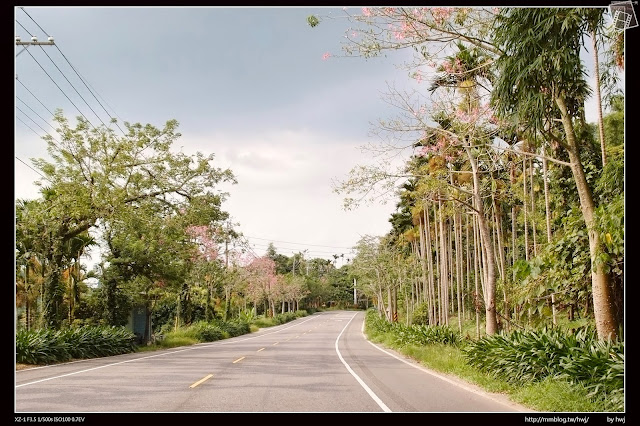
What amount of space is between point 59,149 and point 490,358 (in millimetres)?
15900

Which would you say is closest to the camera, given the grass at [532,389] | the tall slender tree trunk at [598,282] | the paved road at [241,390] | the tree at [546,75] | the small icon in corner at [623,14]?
the small icon in corner at [623,14]

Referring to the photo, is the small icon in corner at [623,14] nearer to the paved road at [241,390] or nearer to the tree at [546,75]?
the tree at [546,75]

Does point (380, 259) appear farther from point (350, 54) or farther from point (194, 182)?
point (350, 54)

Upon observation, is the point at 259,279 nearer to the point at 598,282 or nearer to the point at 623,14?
the point at 598,282

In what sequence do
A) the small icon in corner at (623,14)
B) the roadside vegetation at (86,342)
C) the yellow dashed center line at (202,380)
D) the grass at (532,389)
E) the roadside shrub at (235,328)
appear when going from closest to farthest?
the small icon in corner at (623,14) → the grass at (532,389) → the yellow dashed center line at (202,380) → the roadside vegetation at (86,342) → the roadside shrub at (235,328)

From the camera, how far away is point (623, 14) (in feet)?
21.7

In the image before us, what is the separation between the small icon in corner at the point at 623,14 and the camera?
6496 mm

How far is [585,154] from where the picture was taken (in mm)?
13820

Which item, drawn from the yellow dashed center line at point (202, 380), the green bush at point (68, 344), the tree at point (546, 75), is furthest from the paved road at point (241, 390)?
the tree at point (546, 75)

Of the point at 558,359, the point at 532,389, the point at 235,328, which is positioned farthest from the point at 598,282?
the point at 235,328

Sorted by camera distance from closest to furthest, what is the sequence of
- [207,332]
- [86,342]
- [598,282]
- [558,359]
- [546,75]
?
[546,75], [598,282], [558,359], [86,342], [207,332]

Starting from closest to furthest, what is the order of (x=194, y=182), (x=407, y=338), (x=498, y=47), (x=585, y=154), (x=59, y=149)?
1. (x=498, y=47)
2. (x=585, y=154)
3. (x=59, y=149)
4. (x=194, y=182)
5. (x=407, y=338)
